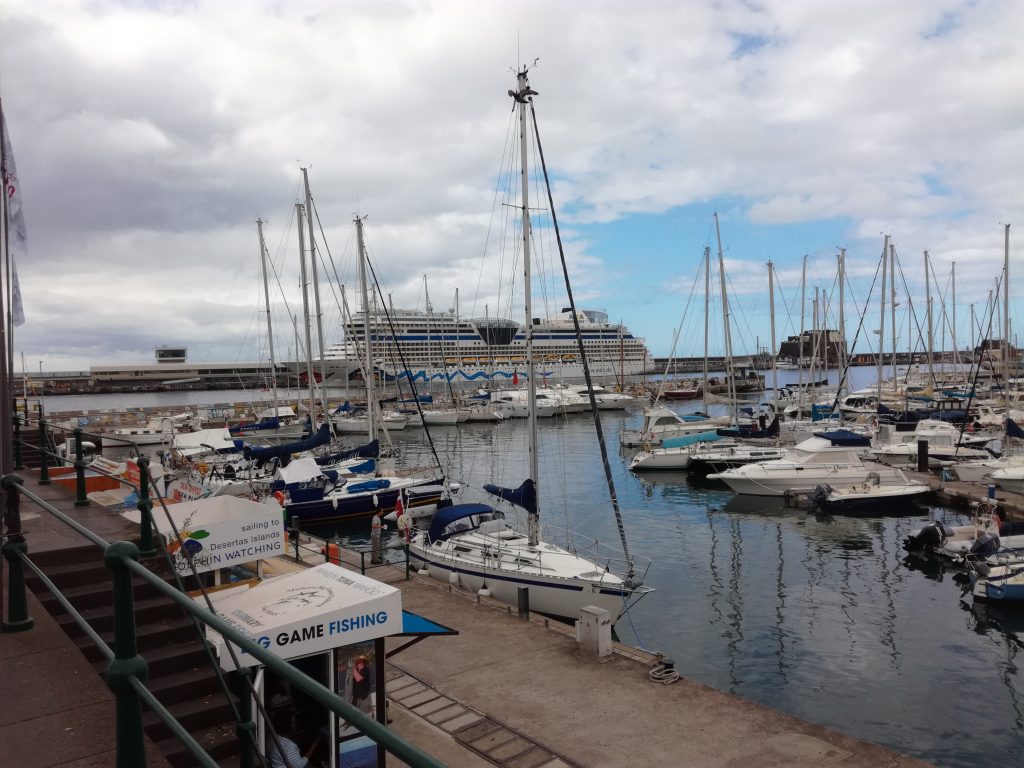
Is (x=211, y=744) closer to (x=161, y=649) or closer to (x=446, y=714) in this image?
(x=161, y=649)

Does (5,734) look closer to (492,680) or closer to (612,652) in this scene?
(492,680)

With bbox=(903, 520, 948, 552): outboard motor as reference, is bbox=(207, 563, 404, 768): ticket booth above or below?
above

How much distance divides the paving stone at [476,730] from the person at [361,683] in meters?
1.96

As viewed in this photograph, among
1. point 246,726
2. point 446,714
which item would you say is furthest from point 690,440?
point 246,726

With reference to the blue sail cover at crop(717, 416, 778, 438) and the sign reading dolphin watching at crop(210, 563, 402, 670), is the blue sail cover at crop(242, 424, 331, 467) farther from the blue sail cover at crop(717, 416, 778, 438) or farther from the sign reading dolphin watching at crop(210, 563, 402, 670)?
the sign reading dolphin watching at crop(210, 563, 402, 670)

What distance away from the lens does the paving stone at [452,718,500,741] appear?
8.94 m

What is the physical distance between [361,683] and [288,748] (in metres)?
1.36

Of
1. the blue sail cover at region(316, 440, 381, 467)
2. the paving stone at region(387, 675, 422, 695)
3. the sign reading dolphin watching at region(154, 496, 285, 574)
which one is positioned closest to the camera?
the sign reading dolphin watching at region(154, 496, 285, 574)

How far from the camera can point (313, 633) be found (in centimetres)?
610

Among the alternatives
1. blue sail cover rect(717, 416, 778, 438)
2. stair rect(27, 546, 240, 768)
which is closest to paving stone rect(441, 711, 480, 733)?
stair rect(27, 546, 240, 768)

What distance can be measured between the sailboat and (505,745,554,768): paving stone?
18.7ft

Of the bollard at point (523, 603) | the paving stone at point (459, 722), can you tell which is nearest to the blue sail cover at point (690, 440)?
the bollard at point (523, 603)

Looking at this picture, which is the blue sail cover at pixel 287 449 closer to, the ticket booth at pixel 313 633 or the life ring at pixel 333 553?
the life ring at pixel 333 553

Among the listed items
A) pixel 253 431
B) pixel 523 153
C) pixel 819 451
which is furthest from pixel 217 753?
pixel 253 431
